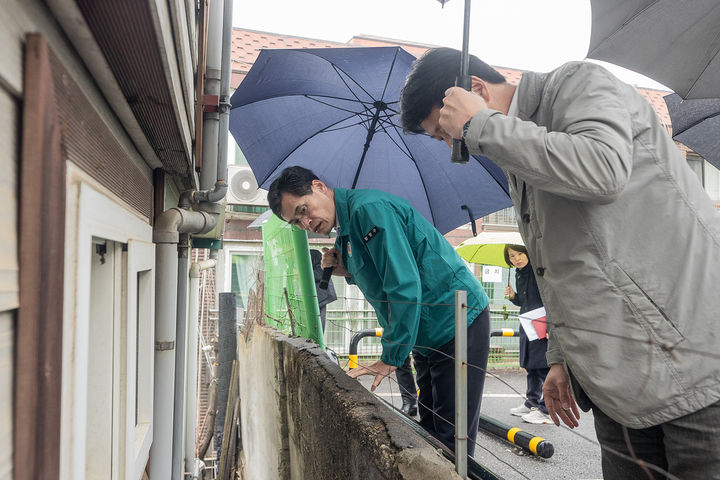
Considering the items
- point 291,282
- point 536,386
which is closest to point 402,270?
point 291,282

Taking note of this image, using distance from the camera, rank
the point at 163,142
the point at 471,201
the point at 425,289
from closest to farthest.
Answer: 1. the point at 163,142
2. the point at 425,289
3. the point at 471,201

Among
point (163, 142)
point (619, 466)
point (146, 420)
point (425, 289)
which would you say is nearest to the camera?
point (619, 466)

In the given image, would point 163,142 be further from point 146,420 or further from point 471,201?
point 471,201

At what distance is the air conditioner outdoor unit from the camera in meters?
13.8

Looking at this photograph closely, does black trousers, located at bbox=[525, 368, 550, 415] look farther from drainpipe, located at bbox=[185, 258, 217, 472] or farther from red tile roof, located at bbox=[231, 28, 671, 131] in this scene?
red tile roof, located at bbox=[231, 28, 671, 131]

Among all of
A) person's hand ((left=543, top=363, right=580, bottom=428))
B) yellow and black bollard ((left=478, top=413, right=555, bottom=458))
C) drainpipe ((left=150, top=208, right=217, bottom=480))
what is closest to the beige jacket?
person's hand ((left=543, top=363, right=580, bottom=428))

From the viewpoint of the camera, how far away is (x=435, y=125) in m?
1.90

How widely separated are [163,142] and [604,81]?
1669mm

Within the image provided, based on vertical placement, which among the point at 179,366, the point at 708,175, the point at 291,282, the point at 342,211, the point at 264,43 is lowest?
the point at 179,366

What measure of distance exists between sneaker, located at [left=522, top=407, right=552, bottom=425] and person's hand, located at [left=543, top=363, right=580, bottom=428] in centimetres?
466

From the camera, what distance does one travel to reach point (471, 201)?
390 centimetres

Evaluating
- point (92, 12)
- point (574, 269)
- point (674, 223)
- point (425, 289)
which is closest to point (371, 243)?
point (425, 289)

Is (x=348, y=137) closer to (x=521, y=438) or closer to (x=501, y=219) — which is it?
(x=521, y=438)

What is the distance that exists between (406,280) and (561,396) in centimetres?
87
